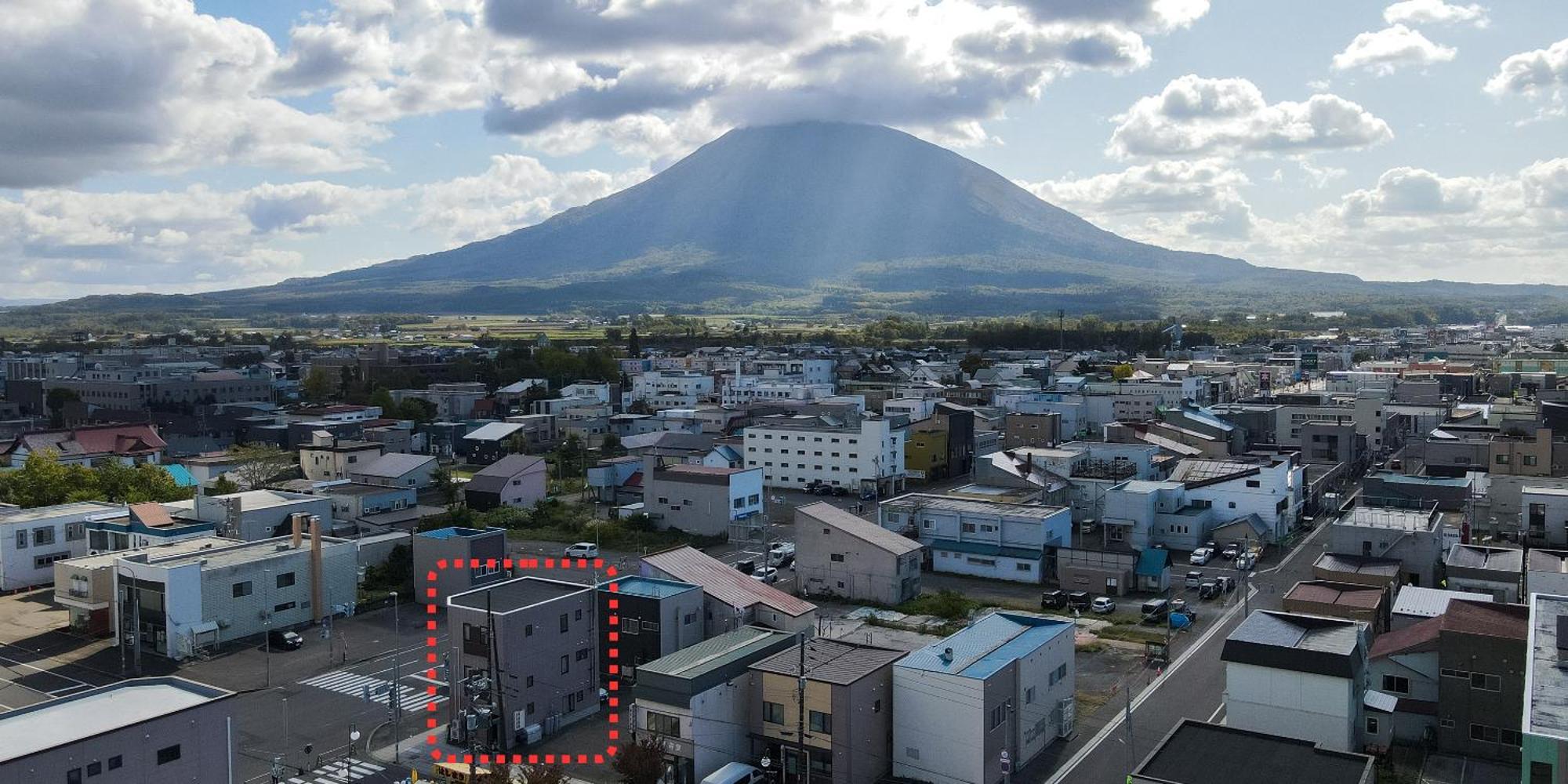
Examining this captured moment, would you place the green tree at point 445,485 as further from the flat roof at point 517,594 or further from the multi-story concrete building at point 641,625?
the multi-story concrete building at point 641,625

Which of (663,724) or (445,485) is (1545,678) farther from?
(445,485)

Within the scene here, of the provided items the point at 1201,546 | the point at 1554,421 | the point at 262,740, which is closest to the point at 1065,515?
the point at 1201,546

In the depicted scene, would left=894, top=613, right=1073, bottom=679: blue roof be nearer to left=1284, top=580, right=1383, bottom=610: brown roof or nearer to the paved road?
the paved road

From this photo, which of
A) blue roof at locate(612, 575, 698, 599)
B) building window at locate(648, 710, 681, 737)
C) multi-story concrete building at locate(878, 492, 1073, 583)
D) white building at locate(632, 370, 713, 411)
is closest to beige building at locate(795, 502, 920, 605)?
multi-story concrete building at locate(878, 492, 1073, 583)

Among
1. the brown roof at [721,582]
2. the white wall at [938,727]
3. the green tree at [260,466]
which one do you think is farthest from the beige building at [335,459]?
the white wall at [938,727]

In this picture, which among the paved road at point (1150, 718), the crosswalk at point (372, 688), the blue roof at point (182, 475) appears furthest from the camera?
the blue roof at point (182, 475)

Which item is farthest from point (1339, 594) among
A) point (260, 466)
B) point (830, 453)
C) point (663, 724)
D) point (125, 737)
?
point (260, 466)

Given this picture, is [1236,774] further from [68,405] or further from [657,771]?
[68,405]
